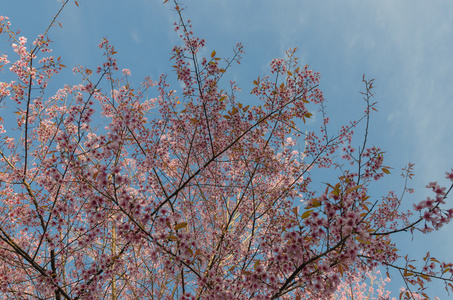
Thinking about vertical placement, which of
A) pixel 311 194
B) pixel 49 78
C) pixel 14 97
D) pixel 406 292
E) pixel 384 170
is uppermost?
pixel 49 78

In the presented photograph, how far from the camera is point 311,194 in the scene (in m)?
4.62

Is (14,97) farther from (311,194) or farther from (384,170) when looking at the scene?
(384,170)

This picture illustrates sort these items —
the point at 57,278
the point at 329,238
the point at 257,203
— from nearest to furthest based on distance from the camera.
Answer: the point at 329,238
the point at 57,278
the point at 257,203

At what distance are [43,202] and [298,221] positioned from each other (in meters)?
3.73

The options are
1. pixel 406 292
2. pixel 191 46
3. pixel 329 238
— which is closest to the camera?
pixel 329 238

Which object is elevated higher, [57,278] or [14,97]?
[14,97]

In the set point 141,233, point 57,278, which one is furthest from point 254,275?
point 57,278

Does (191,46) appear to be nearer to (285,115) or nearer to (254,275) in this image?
(285,115)

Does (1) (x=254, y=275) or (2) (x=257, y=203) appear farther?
(2) (x=257, y=203)

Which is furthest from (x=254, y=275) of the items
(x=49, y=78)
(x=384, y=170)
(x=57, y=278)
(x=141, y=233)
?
(x=49, y=78)

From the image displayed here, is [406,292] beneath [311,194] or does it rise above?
beneath

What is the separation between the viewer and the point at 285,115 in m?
4.60

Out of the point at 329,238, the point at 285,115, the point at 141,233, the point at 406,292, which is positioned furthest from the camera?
the point at 285,115

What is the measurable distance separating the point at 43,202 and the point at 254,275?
335 centimetres
